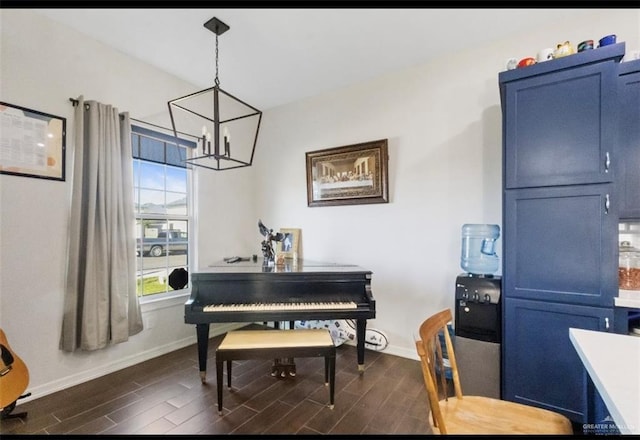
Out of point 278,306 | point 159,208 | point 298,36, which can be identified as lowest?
point 278,306

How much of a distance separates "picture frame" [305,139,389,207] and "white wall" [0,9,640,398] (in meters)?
0.11

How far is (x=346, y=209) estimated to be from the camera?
132 inches

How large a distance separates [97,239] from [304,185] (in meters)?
2.16

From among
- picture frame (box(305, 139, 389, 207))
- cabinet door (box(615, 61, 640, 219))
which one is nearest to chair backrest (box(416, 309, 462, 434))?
cabinet door (box(615, 61, 640, 219))

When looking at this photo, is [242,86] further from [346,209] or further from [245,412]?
[245,412]

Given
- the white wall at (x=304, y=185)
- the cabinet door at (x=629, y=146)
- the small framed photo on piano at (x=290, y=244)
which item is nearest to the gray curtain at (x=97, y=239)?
the white wall at (x=304, y=185)

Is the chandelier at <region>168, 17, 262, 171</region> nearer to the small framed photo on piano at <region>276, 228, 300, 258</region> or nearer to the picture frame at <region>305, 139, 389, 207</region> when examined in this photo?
the picture frame at <region>305, 139, 389, 207</region>

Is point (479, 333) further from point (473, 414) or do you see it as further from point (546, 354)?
point (473, 414)

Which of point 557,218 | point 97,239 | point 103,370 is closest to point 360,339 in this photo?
point 557,218

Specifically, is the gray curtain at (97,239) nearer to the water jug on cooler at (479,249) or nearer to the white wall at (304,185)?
the white wall at (304,185)

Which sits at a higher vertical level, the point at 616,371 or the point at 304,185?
the point at 304,185

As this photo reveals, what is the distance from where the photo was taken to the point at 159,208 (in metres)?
3.10

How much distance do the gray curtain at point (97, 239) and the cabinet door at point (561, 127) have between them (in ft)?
10.1

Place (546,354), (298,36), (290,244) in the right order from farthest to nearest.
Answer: (290,244)
(298,36)
(546,354)
